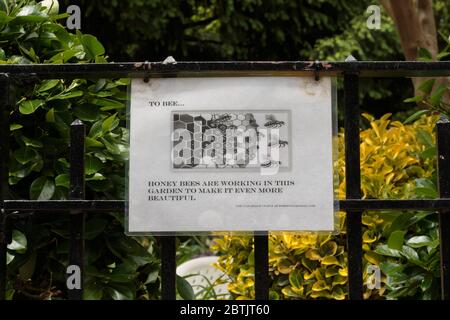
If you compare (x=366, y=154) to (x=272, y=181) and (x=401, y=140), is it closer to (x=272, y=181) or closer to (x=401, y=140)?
(x=401, y=140)

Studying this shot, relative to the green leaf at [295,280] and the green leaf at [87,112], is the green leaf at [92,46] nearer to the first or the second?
the green leaf at [87,112]

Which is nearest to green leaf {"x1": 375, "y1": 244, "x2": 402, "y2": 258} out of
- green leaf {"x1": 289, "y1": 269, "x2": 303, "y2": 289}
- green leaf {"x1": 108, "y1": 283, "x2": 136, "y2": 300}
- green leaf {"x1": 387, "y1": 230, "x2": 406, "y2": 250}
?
green leaf {"x1": 387, "y1": 230, "x2": 406, "y2": 250}

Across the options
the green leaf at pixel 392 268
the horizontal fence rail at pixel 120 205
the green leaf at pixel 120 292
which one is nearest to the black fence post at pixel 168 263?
the horizontal fence rail at pixel 120 205

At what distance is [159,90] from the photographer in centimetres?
186

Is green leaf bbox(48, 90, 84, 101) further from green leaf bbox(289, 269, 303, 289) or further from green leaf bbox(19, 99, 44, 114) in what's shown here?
green leaf bbox(289, 269, 303, 289)

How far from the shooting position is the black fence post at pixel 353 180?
185 centimetres

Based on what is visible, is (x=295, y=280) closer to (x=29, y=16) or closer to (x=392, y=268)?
(x=392, y=268)

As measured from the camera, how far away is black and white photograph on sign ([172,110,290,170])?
1.82m

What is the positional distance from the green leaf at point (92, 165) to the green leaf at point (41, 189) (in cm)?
12

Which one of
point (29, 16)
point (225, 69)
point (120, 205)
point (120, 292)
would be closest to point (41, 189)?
point (120, 205)

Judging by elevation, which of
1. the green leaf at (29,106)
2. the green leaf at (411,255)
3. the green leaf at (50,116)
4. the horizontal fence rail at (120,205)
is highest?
the green leaf at (29,106)

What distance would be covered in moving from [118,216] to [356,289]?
0.79 metres
